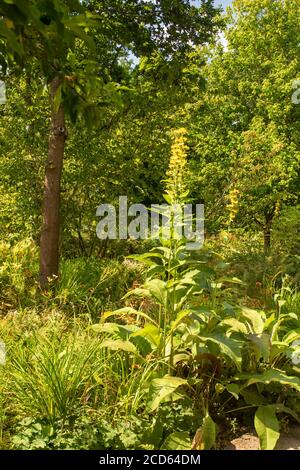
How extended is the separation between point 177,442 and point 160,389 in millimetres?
348

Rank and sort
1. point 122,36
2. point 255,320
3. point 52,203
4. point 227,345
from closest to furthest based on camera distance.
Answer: point 227,345, point 255,320, point 52,203, point 122,36

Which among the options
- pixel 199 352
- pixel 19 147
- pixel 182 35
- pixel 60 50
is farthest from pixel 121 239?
pixel 60 50

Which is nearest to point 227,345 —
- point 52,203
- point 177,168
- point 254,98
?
point 177,168

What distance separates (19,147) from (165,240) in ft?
16.3

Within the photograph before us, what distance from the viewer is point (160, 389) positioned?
3.06 m

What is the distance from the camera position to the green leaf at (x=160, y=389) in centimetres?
292

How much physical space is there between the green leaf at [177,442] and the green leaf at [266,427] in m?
0.48

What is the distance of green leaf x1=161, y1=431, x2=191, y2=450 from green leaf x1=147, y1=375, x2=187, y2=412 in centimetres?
22

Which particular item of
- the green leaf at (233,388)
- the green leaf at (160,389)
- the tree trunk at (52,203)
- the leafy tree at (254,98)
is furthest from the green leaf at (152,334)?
the leafy tree at (254,98)

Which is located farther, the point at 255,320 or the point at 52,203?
the point at 52,203

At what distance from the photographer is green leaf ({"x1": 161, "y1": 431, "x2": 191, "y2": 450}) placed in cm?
292

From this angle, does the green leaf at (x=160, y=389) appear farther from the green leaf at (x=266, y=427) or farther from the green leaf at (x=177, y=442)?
the green leaf at (x=266, y=427)

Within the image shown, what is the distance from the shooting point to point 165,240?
11.7 ft

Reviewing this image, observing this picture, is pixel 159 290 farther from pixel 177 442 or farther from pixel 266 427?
pixel 266 427
